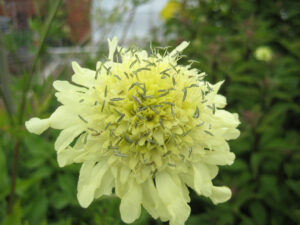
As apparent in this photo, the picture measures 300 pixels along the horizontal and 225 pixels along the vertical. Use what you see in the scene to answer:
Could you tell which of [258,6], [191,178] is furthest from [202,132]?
[258,6]

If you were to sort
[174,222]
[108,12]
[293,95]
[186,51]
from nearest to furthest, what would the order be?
[174,222]
[293,95]
[186,51]
[108,12]

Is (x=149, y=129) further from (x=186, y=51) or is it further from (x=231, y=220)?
(x=186, y=51)

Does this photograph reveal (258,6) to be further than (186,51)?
Yes

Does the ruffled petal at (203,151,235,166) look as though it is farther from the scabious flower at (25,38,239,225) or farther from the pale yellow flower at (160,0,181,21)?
the pale yellow flower at (160,0,181,21)

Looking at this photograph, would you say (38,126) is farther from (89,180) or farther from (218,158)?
(218,158)

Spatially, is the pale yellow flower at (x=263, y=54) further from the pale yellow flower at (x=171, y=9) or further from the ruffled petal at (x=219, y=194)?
the ruffled petal at (x=219, y=194)

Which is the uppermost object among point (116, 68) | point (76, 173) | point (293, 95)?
point (116, 68)

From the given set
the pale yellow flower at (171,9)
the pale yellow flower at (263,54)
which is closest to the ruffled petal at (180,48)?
the pale yellow flower at (263,54)
